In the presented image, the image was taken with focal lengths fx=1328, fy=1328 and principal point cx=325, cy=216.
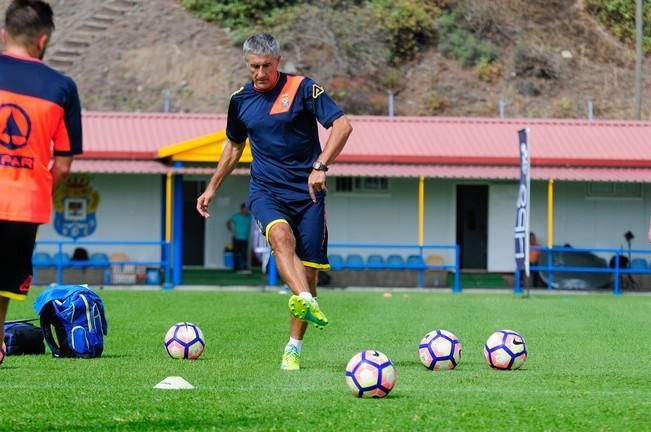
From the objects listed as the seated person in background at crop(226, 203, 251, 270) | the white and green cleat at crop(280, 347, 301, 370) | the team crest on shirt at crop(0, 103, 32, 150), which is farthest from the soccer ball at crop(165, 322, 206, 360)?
the seated person in background at crop(226, 203, 251, 270)

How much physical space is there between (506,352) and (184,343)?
2816 millimetres

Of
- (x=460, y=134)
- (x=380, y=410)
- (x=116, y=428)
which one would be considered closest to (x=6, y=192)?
(x=116, y=428)

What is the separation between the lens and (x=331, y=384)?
30.0 ft

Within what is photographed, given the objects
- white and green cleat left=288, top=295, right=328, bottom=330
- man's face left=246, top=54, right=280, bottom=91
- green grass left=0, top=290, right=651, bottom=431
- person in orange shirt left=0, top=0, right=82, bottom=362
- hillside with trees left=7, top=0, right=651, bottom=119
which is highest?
hillside with trees left=7, top=0, right=651, bottom=119

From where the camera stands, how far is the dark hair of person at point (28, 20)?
6.59m

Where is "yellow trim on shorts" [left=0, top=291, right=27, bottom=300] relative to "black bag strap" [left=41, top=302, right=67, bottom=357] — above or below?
above

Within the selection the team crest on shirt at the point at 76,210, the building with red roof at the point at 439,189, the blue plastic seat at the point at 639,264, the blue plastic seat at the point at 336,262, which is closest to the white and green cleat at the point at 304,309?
the blue plastic seat at the point at 336,262

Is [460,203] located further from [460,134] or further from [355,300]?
[355,300]

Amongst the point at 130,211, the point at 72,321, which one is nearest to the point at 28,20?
the point at 72,321

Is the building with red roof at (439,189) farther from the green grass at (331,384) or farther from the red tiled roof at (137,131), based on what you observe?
the green grass at (331,384)

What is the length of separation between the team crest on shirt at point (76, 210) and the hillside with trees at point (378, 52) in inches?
603

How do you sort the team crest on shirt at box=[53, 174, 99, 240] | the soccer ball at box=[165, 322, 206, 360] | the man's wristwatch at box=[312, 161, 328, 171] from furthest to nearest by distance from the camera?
the team crest on shirt at box=[53, 174, 99, 240] → the soccer ball at box=[165, 322, 206, 360] → the man's wristwatch at box=[312, 161, 328, 171]

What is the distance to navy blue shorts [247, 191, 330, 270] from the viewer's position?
10.1 m

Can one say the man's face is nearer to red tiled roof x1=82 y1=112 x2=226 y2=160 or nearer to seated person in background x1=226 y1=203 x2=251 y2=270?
red tiled roof x1=82 y1=112 x2=226 y2=160
